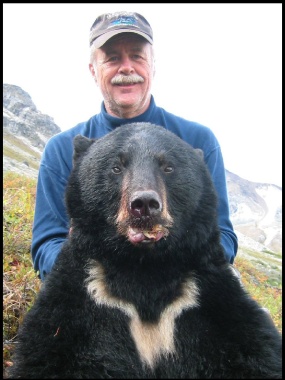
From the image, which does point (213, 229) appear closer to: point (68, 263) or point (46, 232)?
point (68, 263)

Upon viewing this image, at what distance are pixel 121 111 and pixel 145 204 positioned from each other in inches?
86.0

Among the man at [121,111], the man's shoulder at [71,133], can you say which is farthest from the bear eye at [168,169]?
the man's shoulder at [71,133]

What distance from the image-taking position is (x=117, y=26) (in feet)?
13.8

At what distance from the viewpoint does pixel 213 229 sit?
10.0 feet

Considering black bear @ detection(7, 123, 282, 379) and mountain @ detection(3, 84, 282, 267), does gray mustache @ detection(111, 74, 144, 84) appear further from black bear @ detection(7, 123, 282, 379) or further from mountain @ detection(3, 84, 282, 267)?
mountain @ detection(3, 84, 282, 267)

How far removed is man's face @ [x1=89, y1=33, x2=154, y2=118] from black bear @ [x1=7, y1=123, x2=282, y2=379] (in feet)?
3.99

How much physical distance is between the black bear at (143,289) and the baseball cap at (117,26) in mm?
1477

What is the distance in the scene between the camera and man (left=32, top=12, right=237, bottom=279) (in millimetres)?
4125

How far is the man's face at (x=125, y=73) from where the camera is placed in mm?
4301

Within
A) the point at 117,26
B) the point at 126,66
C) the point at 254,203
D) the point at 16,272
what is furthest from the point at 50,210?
the point at 254,203

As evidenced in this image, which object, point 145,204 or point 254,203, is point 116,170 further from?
point 254,203

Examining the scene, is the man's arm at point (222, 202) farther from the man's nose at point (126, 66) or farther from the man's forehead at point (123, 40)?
the man's forehead at point (123, 40)

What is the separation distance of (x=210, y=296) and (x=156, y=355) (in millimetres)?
495

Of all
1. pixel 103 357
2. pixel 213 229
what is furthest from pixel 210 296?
pixel 103 357
